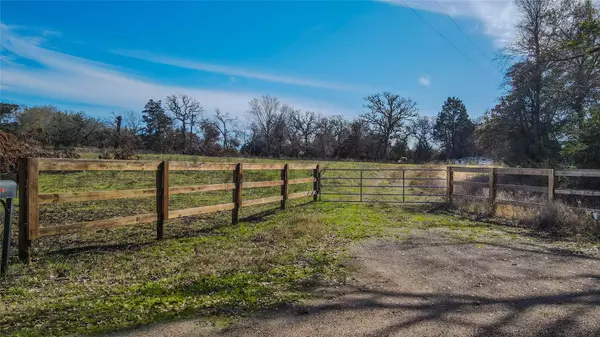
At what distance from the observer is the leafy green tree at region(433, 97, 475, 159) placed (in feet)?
241

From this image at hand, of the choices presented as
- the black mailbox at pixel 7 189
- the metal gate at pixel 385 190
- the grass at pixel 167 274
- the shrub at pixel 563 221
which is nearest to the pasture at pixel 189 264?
the grass at pixel 167 274

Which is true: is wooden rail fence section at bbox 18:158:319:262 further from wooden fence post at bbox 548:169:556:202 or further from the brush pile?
the brush pile

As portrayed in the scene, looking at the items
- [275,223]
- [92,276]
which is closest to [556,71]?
[275,223]

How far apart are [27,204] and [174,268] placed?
1.99m

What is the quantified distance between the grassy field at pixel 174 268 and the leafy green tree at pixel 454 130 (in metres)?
69.3

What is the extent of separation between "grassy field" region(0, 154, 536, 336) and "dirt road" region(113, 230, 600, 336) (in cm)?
32

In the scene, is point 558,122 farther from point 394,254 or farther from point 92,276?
point 92,276

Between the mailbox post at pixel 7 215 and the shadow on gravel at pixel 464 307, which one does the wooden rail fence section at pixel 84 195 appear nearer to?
the mailbox post at pixel 7 215

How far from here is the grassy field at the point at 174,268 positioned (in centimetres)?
336

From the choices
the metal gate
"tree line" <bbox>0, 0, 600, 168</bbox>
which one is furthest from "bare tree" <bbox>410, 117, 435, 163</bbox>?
the metal gate

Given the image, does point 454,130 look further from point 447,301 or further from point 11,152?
point 447,301

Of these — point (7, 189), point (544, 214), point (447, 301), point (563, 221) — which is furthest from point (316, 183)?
point (7, 189)

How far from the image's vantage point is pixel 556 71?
40.0 ft

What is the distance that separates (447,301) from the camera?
3.83 m
